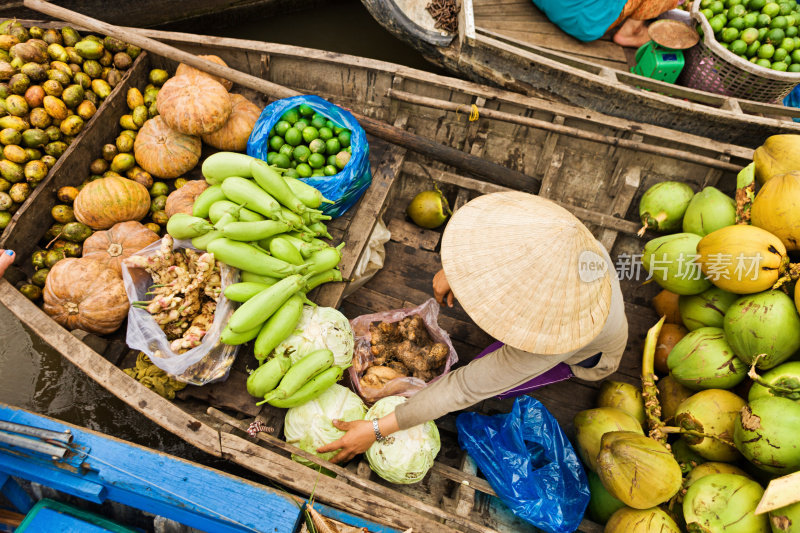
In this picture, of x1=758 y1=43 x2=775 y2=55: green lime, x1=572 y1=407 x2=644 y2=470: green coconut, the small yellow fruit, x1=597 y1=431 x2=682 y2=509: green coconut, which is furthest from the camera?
x1=758 y1=43 x2=775 y2=55: green lime

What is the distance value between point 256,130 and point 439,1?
2127 mm

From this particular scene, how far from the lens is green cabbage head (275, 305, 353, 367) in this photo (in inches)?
86.6

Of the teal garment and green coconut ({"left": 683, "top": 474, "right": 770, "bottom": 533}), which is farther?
the teal garment

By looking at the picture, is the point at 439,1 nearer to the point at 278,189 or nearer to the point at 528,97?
the point at 528,97

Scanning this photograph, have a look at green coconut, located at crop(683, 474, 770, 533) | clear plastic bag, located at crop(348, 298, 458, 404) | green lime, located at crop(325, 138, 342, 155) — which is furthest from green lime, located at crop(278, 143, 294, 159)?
green coconut, located at crop(683, 474, 770, 533)

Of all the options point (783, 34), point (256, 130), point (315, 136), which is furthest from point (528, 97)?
point (783, 34)

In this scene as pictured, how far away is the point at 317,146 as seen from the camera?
104 inches

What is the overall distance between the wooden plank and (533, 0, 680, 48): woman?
1915 millimetres

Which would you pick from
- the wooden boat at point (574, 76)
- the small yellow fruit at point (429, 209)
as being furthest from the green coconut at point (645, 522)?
the wooden boat at point (574, 76)

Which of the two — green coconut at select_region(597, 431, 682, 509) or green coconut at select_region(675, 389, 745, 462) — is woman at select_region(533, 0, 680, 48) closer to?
green coconut at select_region(675, 389, 745, 462)

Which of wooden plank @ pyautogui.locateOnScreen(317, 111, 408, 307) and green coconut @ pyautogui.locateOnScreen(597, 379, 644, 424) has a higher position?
wooden plank @ pyautogui.locateOnScreen(317, 111, 408, 307)

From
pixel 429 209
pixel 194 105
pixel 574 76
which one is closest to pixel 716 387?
pixel 429 209

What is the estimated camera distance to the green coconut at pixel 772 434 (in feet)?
5.80

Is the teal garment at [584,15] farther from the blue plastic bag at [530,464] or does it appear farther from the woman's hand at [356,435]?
the woman's hand at [356,435]
